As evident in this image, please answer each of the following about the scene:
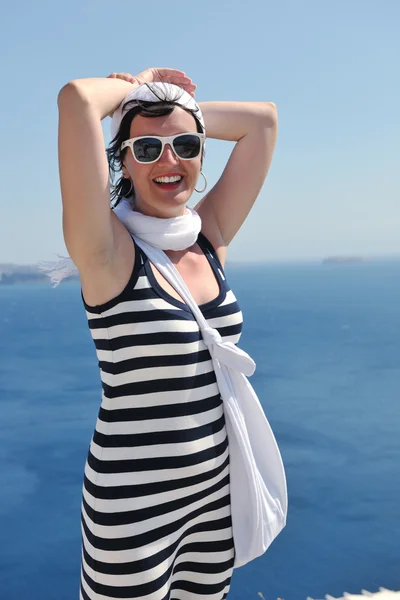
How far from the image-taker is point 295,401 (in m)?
6.79

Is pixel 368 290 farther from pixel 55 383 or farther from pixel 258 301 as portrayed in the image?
pixel 55 383

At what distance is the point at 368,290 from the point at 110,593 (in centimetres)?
2461

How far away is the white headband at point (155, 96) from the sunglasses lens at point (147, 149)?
0.27ft

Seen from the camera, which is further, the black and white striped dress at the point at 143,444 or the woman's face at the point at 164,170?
the woman's face at the point at 164,170

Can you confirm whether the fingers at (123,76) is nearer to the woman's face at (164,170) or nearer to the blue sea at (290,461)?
the woman's face at (164,170)

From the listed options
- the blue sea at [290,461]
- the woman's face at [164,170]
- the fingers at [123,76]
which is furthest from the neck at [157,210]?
the blue sea at [290,461]

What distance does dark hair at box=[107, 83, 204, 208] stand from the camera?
1.25m

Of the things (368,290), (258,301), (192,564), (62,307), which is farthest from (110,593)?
(368,290)

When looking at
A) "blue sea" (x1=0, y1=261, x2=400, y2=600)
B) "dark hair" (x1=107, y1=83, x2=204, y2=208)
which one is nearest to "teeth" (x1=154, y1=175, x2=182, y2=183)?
"dark hair" (x1=107, y1=83, x2=204, y2=208)

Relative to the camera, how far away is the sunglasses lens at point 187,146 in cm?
126

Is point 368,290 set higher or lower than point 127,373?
lower

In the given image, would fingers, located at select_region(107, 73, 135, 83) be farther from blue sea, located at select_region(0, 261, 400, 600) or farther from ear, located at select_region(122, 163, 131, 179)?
blue sea, located at select_region(0, 261, 400, 600)

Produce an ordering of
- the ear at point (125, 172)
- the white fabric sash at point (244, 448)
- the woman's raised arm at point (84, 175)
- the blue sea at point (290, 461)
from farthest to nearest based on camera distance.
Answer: the blue sea at point (290, 461), the ear at point (125, 172), the white fabric sash at point (244, 448), the woman's raised arm at point (84, 175)

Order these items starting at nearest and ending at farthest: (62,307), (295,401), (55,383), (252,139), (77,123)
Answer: (77,123), (252,139), (295,401), (55,383), (62,307)
